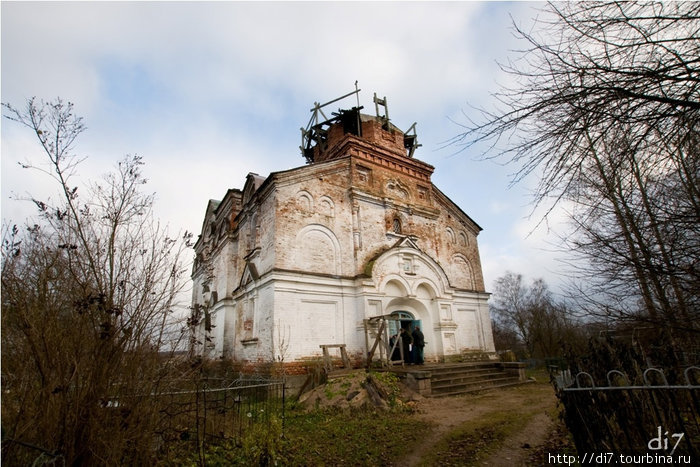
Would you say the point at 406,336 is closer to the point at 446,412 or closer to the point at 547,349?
the point at 446,412

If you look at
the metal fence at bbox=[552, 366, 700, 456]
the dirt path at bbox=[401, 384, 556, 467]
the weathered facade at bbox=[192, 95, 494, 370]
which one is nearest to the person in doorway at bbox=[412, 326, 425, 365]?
the weathered facade at bbox=[192, 95, 494, 370]

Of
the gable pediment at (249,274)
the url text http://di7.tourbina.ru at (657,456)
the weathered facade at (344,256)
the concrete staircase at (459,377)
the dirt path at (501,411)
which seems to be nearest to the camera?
the url text http://di7.tourbina.ru at (657,456)

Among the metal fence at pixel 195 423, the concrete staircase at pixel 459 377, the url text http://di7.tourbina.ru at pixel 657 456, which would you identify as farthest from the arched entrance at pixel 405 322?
the url text http://di7.tourbina.ru at pixel 657 456

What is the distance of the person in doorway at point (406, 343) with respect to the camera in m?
14.3

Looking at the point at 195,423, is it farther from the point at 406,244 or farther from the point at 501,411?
the point at 406,244

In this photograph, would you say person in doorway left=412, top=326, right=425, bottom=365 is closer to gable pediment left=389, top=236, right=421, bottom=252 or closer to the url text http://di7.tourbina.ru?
gable pediment left=389, top=236, right=421, bottom=252

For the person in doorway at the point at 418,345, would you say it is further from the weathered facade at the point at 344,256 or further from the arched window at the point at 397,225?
the arched window at the point at 397,225

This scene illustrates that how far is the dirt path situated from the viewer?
596 cm

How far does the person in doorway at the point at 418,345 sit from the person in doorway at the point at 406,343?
25 centimetres

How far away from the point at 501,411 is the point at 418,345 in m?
5.75

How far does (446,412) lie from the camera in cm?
905

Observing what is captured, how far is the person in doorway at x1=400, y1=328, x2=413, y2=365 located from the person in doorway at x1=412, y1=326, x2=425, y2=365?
0.84 ft

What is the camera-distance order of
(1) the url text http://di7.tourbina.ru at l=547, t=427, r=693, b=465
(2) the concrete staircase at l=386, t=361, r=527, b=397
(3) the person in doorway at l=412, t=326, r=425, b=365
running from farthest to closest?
(3) the person in doorway at l=412, t=326, r=425, b=365, (2) the concrete staircase at l=386, t=361, r=527, b=397, (1) the url text http://di7.tourbina.ru at l=547, t=427, r=693, b=465

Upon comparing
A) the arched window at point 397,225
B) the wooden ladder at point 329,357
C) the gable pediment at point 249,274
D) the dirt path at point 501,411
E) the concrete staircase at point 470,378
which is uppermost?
the arched window at point 397,225
